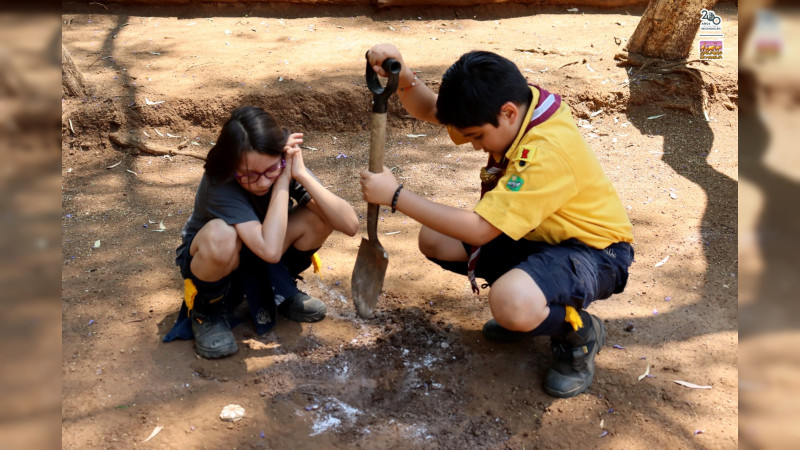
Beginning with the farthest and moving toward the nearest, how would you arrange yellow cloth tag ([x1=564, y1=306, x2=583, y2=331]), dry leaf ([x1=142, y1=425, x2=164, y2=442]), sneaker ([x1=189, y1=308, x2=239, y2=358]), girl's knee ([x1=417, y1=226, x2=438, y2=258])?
girl's knee ([x1=417, y1=226, x2=438, y2=258]), sneaker ([x1=189, y1=308, x2=239, y2=358]), yellow cloth tag ([x1=564, y1=306, x2=583, y2=331]), dry leaf ([x1=142, y1=425, x2=164, y2=442])

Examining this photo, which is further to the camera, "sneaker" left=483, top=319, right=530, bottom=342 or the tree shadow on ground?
the tree shadow on ground

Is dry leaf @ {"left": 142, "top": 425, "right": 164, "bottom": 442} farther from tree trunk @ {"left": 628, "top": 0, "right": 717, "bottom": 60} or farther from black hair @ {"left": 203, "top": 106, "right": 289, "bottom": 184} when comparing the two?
tree trunk @ {"left": 628, "top": 0, "right": 717, "bottom": 60}

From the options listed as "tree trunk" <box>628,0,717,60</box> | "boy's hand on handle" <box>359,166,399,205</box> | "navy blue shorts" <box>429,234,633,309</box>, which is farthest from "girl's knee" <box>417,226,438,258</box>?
"tree trunk" <box>628,0,717,60</box>

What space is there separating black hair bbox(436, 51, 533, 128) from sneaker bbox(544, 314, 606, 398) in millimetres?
810

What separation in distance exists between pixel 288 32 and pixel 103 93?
2008 millimetres

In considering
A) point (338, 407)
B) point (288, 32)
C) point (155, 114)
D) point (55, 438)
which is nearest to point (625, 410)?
point (338, 407)

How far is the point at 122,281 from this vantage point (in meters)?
2.91

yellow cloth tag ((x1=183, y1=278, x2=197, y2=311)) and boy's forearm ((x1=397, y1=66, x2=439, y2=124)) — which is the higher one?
boy's forearm ((x1=397, y1=66, x2=439, y2=124))

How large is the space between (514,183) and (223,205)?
3.32ft

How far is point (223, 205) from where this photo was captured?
234 cm

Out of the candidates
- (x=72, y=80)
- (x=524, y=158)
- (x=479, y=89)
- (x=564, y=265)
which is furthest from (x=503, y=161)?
(x=72, y=80)

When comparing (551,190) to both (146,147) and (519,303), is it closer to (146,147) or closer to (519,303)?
(519,303)

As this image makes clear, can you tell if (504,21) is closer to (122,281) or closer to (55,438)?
(122,281)

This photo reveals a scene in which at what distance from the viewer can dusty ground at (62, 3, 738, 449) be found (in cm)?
223
